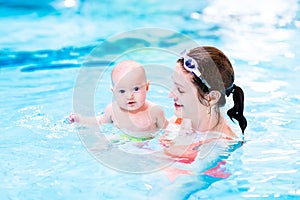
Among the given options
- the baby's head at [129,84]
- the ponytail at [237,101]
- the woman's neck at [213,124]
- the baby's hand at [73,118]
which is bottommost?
the woman's neck at [213,124]

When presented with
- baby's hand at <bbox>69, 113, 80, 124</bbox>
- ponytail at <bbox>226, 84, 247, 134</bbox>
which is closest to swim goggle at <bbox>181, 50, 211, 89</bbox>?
ponytail at <bbox>226, 84, 247, 134</bbox>

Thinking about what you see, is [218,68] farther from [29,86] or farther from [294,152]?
[29,86]

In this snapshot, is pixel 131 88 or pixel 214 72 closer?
pixel 214 72

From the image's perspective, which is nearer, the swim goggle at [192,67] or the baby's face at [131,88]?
the swim goggle at [192,67]

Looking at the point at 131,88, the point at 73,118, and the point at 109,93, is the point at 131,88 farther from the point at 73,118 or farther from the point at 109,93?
the point at 109,93

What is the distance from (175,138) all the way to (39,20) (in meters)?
4.32

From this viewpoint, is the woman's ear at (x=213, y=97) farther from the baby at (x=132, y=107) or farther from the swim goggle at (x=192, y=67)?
the baby at (x=132, y=107)

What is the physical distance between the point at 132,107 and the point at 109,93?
1475 millimetres

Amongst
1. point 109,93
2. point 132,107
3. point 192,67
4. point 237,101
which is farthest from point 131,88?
point 109,93

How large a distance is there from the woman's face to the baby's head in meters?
0.24

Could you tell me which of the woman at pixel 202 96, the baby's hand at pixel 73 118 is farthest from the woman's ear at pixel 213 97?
the baby's hand at pixel 73 118

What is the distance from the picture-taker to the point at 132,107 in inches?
138

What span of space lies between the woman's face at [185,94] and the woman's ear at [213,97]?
6 centimetres

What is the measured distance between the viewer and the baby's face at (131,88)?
3.40 metres
